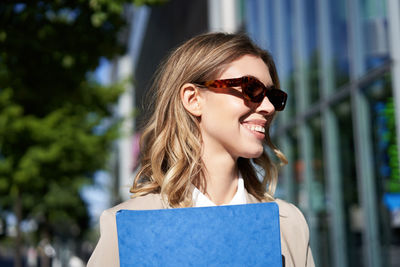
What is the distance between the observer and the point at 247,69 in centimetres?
168

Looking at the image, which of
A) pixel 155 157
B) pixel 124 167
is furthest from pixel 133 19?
pixel 155 157

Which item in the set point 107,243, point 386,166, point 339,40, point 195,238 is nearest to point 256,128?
point 195,238

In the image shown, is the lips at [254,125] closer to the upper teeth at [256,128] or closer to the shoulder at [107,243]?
the upper teeth at [256,128]

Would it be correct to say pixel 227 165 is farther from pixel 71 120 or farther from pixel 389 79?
pixel 71 120

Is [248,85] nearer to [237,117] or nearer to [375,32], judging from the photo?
[237,117]

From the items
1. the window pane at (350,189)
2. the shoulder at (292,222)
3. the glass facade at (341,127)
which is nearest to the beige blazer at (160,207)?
the shoulder at (292,222)

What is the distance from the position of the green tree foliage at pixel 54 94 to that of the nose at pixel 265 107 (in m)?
3.80

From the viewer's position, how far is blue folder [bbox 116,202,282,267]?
140 centimetres

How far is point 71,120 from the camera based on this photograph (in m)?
11.4

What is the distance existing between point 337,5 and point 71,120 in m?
6.52

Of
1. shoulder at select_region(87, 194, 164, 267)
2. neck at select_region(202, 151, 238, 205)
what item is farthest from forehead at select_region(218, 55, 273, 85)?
shoulder at select_region(87, 194, 164, 267)

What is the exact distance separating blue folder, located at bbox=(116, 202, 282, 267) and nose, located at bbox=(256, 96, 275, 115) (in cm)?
37

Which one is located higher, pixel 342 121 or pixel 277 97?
pixel 342 121

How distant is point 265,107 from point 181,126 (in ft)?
0.92
